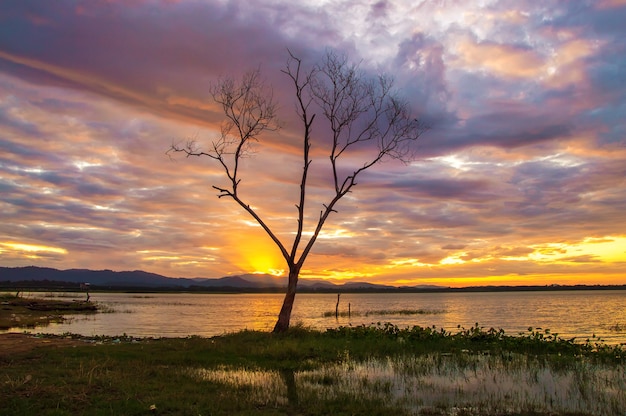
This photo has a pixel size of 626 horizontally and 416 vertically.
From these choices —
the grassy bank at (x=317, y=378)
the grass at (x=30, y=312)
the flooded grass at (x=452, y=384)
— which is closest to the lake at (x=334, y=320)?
the grass at (x=30, y=312)

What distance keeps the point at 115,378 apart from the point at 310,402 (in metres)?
5.80

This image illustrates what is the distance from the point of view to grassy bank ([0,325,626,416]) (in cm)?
1139

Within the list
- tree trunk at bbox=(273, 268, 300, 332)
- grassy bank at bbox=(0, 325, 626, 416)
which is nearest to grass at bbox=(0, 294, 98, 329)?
tree trunk at bbox=(273, 268, 300, 332)

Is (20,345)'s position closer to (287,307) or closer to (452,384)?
(287,307)

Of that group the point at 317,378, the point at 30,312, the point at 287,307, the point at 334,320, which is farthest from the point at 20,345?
the point at 334,320

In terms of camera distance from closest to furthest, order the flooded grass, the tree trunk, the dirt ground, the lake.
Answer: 1. the flooded grass
2. the dirt ground
3. the tree trunk
4. the lake

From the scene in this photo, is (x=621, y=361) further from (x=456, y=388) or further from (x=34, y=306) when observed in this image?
(x=34, y=306)

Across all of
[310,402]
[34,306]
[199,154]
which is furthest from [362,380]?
[34,306]

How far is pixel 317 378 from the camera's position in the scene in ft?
51.2

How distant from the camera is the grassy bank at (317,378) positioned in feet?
37.4

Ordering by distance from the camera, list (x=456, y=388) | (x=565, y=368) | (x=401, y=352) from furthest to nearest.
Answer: (x=401, y=352), (x=565, y=368), (x=456, y=388)

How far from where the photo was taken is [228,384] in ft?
46.1

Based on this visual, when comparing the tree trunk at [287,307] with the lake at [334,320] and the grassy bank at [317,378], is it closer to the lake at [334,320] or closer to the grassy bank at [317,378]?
the grassy bank at [317,378]

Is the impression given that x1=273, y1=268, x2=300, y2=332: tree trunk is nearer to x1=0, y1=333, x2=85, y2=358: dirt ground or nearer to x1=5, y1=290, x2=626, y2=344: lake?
x1=0, y1=333, x2=85, y2=358: dirt ground
